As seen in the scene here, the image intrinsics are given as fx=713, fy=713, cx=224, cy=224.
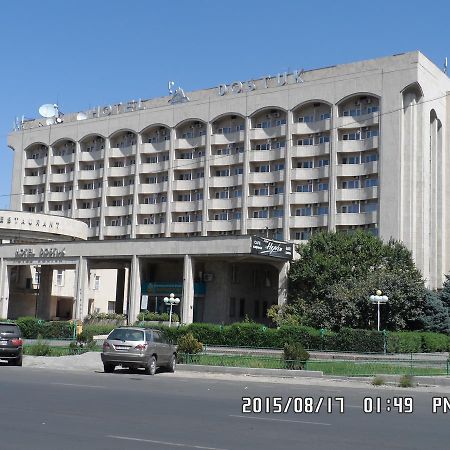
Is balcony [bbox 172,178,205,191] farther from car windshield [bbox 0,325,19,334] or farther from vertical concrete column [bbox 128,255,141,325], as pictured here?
car windshield [bbox 0,325,19,334]

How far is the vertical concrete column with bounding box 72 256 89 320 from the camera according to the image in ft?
193

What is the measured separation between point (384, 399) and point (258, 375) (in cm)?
794

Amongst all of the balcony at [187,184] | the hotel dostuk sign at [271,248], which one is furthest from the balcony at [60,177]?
the hotel dostuk sign at [271,248]

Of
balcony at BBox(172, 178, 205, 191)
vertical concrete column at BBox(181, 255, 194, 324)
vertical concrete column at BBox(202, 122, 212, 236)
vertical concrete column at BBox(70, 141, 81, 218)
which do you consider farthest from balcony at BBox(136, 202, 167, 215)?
vertical concrete column at BBox(181, 255, 194, 324)

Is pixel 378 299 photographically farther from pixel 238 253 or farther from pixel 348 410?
pixel 348 410

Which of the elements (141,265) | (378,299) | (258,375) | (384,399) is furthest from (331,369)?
(141,265)

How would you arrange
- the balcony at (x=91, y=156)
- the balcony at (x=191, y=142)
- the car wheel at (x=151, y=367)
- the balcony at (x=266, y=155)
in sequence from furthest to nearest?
1. the balcony at (x=91, y=156)
2. the balcony at (x=191, y=142)
3. the balcony at (x=266, y=155)
4. the car wheel at (x=151, y=367)

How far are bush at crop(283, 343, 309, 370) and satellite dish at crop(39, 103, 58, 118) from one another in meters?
71.7

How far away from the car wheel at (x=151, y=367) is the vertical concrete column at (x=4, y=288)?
135 feet

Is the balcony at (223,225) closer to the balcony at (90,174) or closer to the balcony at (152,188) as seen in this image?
the balcony at (152,188)

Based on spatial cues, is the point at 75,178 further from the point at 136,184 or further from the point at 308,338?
the point at 308,338

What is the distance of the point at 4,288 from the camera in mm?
62938

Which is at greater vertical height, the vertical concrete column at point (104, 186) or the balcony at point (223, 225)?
the vertical concrete column at point (104, 186)

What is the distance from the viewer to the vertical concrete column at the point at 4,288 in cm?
6269
